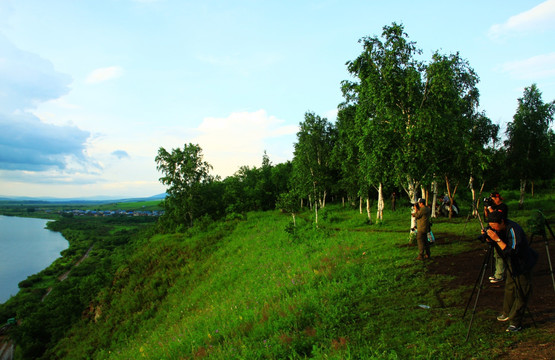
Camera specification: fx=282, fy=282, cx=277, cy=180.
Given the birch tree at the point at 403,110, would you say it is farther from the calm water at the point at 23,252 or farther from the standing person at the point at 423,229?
the calm water at the point at 23,252

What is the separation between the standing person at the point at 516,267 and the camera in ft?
19.6

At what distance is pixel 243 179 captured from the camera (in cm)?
6981

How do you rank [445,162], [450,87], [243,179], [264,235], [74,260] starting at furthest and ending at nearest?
1. [74,260]
2. [243,179]
3. [264,235]
4. [445,162]
5. [450,87]

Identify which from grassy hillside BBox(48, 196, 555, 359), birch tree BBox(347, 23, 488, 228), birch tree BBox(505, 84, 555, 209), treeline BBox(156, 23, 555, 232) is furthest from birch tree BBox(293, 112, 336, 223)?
birch tree BBox(505, 84, 555, 209)

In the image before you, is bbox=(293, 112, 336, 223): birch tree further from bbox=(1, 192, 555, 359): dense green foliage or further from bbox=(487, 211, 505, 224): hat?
bbox=(487, 211, 505, 224): hat

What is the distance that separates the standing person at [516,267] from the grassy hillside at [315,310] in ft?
1.35

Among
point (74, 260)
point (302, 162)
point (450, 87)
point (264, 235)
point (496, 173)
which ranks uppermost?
point (450, 87)

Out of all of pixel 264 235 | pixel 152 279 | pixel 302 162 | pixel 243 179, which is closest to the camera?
pixel 152 279

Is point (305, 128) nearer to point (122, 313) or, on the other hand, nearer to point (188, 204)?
point (188, 204)

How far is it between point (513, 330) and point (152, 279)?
94.2ft

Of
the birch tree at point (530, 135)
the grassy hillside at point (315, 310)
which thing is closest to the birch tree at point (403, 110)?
the grassy hillside at point (315, 310)

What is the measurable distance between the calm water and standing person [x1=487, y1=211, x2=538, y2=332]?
10165cm

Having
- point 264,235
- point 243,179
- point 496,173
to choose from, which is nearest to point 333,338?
point 264,235

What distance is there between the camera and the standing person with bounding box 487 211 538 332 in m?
5.96
